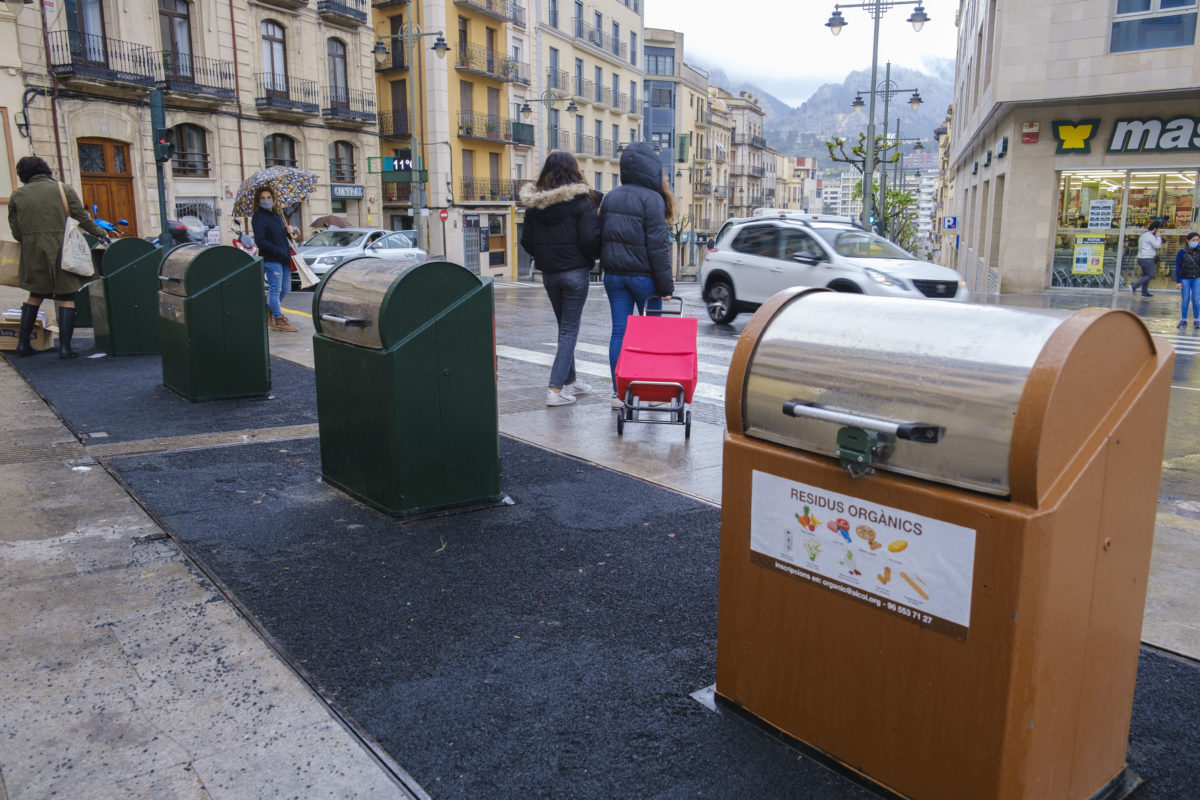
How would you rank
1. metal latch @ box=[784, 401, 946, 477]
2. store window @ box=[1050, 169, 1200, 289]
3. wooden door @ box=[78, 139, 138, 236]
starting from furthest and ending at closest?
1. wooden door @ box=[78, 139, 138, 236]
2. store window @ box=[1050, 169, 1200, 289]
3. metal latch @ box=[784, 401, 946, 477]

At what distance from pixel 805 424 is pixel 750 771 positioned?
0.96 meters

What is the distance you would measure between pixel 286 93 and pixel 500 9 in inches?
644

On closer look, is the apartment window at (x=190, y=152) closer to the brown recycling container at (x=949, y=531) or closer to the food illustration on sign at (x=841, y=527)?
the brown recycling container at (x=949, y=531)

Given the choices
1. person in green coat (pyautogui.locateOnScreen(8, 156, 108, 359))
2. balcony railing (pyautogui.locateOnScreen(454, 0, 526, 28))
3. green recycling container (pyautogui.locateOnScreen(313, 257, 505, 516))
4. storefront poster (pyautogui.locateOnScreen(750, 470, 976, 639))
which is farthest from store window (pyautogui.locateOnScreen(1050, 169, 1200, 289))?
balcony railing (pyautogui.locateOnScreen(454, 0, 526, 28))

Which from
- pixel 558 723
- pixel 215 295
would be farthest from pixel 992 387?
pixel 215 295

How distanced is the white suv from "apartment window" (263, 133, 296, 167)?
920 inches

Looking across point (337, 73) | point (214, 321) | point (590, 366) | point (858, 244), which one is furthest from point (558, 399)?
point (337, 73)

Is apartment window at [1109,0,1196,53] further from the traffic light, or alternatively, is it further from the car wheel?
the traffic light

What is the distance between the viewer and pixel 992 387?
6.46 ft

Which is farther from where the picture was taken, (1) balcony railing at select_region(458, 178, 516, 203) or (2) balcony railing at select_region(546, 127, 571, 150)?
(2) balcony railing at select_region(546, 127, 571, 150)

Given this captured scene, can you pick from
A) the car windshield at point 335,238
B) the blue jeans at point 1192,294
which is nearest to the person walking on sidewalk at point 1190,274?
the blue jeans at point 1192,294

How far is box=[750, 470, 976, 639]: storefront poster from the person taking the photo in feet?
6.73

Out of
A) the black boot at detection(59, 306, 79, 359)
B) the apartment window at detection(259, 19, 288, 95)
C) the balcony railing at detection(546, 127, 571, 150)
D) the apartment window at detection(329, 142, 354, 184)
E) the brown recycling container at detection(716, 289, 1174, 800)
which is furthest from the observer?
A: the balcony railing at detection(546, 127, 571, 150)

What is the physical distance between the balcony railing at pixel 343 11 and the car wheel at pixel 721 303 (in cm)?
2595
